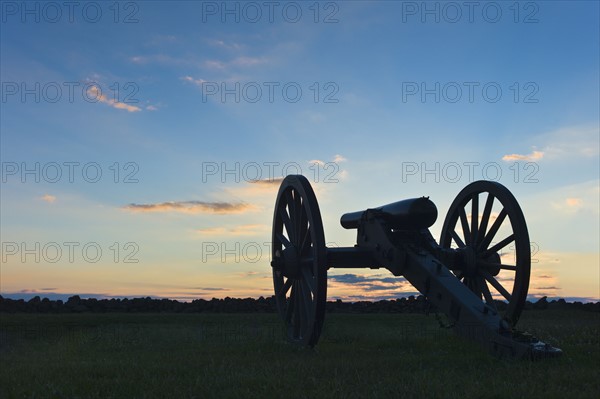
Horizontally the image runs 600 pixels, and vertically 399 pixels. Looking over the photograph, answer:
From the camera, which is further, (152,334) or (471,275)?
(152,334)

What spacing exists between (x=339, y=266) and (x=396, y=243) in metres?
0.97

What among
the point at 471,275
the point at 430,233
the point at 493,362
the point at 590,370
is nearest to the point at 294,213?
the point at 430,233

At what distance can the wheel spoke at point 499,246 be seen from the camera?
10.4 metres

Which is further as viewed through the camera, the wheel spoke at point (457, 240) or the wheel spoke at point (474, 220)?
the wheel spoke at point (457, 240)

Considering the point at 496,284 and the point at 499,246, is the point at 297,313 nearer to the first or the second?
the point at 496,284

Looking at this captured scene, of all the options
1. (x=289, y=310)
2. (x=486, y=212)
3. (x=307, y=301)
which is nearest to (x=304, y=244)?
(x=307, y=301)

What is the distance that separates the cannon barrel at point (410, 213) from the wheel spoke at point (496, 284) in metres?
1.45

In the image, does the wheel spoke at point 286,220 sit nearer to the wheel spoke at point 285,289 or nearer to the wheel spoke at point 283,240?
the wheel spoke at point 283,240

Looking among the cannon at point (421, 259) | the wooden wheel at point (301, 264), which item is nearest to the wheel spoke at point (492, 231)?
the cannon at point (421, 259)

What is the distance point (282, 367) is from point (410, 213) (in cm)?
353

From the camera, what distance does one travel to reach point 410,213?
33.0 feet

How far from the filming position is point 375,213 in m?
10.5

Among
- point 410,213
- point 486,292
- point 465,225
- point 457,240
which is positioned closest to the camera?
point 410,213

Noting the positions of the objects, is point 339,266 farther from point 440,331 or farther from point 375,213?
point 440,331
